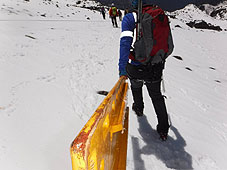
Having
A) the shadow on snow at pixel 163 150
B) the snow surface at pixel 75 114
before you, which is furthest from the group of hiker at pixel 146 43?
the snow surface at pixel 75 114

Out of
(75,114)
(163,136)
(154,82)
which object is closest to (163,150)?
(163,136)

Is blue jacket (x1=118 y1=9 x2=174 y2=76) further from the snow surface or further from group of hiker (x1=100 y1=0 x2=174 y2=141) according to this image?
the snow surface

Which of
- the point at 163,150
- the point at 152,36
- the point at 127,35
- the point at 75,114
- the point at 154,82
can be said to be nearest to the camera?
the point at 152,36

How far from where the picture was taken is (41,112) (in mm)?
2561

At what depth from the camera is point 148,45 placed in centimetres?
176

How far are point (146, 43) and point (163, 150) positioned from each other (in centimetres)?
157

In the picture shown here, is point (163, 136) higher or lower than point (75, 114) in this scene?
lower

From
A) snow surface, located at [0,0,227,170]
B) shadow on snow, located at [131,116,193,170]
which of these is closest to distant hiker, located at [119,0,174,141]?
shadow on snow, located at [131,116,193,170]

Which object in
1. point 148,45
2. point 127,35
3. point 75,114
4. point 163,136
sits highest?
point 127,35

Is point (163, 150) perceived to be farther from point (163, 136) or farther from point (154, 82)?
point (154, 82)

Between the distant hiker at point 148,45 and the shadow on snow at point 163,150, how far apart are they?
511mm

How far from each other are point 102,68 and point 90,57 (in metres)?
1.02

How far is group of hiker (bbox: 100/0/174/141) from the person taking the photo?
171cm

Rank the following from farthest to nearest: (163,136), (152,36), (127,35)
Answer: (163,136) → (127,35) → (152,36)
